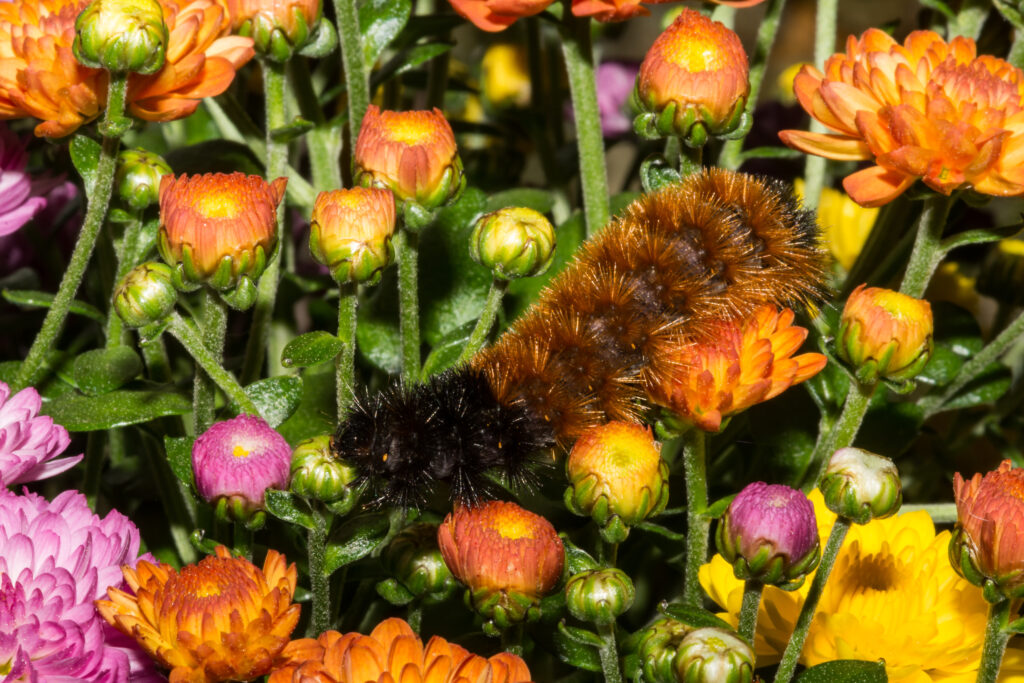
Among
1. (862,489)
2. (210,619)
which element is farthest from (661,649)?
(210,619)

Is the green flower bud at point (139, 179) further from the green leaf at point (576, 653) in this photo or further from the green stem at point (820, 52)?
the green stem at point (820, 52)

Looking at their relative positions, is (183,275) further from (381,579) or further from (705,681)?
(705,681)

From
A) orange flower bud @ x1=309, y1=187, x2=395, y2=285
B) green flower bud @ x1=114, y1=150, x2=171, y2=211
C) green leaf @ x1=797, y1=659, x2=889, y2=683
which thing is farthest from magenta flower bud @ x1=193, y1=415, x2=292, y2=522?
green leaf @ x1=797, y1=659, x2=889, y2=683

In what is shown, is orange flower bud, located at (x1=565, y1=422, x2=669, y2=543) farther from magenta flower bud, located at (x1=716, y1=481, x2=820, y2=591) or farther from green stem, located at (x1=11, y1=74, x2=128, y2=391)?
green stem, located at (x1=11, y1=74, x2=128, y2=391)

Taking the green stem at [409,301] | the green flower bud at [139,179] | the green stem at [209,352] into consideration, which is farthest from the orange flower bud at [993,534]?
the green flower bud at [139,179]

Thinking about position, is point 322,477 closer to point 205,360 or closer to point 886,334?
point 205,360
